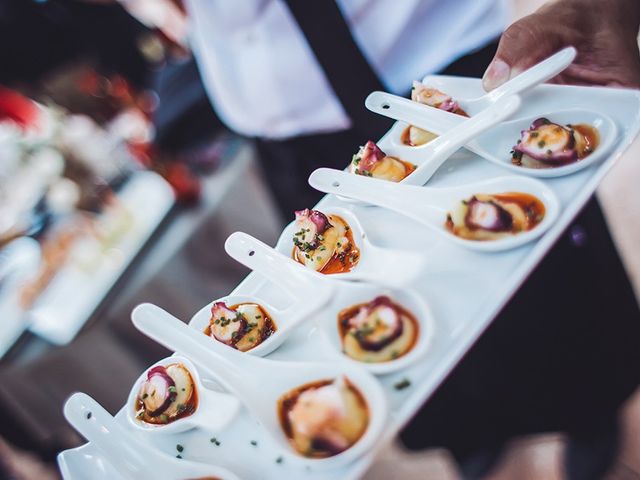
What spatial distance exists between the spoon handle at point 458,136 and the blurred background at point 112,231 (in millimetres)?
1507

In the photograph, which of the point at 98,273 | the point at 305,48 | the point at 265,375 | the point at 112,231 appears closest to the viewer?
the point at 265,375

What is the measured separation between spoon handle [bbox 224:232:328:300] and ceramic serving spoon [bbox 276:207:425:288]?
0.05 m

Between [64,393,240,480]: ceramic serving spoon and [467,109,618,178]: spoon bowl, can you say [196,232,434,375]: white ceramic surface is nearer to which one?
[64,393,240,480]: ceramic serving spoon

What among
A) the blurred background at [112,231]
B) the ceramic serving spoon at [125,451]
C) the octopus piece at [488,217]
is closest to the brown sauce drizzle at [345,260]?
the octopus piece at [488,217]

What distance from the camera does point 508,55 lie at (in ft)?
4.14

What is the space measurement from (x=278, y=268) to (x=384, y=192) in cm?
29

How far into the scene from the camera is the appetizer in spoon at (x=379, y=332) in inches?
38.1

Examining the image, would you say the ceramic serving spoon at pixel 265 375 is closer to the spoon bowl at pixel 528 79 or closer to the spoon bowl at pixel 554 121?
the spoon bowl at pixel 554 121

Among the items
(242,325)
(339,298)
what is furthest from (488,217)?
(242,325)

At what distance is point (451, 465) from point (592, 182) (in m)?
2.05

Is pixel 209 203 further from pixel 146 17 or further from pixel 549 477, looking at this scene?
pixel 549 477

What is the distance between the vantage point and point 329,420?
889mm

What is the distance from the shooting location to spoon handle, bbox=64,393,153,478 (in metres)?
1.01

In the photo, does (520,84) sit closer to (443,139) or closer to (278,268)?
(443,139)
